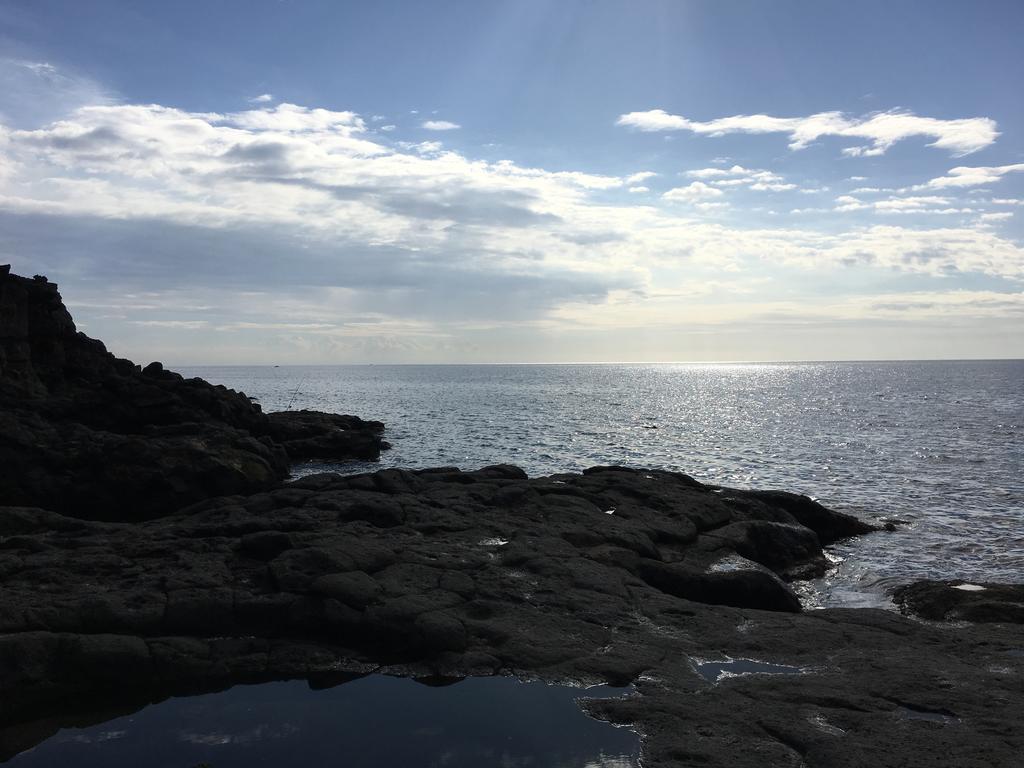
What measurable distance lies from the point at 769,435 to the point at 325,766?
6515 centimetres

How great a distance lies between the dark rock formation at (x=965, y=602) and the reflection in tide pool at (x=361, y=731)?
32.2ft

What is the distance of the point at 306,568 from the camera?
48.1 ft

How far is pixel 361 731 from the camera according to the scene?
1038cm

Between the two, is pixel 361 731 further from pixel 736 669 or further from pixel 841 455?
pixel 841 455

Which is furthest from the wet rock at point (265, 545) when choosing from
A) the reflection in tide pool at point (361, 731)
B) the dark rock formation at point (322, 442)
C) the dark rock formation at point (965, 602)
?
the dark rock formation at point (322, 442)

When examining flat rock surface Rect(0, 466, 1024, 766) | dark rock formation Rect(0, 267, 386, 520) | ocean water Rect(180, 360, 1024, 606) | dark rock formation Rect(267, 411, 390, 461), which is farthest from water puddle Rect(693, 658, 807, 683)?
Result: dark rock formation Rect(267, 411, 390, 461)

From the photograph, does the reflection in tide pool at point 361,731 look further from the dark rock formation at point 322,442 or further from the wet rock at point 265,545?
the dark rock formation at point 322,442

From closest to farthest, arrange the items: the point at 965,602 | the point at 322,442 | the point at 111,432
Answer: the point at 965,602 → the point at 111,432 → the point at 322,442

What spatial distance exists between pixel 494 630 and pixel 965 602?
1145cm

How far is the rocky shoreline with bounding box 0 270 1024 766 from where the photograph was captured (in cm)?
1045

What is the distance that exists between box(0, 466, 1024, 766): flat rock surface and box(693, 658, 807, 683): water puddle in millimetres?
98

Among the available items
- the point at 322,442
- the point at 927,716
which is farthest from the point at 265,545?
the point at 322,442

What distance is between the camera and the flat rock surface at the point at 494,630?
10.3 metres

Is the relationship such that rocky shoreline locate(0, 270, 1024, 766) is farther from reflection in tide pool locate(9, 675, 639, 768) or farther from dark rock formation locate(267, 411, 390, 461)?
dark rock formation locate(267, 411, 390, 461)
